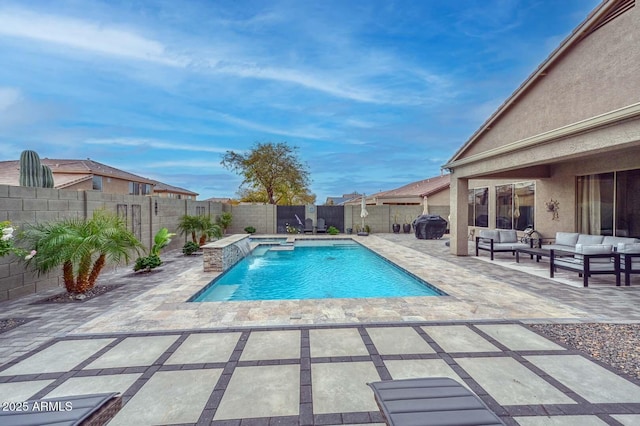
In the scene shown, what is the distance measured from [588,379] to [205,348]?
4.01 meters

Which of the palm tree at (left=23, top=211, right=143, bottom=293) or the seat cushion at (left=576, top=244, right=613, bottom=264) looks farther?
the seat cushion at (left=576, top=244, right=613, bottom=264)

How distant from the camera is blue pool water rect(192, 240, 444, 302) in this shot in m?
7.01

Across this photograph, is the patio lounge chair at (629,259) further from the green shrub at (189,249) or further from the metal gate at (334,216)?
the metal gate at (334,216)

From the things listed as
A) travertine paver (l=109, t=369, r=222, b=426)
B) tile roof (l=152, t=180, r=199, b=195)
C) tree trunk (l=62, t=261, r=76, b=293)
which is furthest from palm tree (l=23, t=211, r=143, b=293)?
tile roof (l=152, t=180, r=199, b=195)

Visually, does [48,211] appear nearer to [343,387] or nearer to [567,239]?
[343,387]

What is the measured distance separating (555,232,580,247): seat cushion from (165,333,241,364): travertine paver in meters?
9.95

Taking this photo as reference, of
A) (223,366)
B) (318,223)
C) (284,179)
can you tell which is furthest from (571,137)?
(284,179)

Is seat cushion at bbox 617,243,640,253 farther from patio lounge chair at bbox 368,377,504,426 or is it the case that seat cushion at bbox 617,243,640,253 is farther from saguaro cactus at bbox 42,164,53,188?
saguaro cactus at bbox 42,164,53,188

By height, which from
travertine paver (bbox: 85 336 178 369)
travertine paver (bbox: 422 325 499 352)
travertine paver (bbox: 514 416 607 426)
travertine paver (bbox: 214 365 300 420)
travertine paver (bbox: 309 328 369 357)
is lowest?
travertine paver (bbox: 85 336 178 369)

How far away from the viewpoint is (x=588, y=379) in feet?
9.61

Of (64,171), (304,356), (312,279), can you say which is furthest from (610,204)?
(64,171)

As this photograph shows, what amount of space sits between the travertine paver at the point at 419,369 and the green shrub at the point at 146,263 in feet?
24.0

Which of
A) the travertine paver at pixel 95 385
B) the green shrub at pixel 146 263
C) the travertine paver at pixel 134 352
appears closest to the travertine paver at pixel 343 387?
the travertine paver at pixel 95 385

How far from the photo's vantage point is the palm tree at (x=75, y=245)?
17.8 feet
